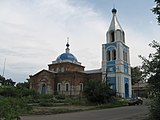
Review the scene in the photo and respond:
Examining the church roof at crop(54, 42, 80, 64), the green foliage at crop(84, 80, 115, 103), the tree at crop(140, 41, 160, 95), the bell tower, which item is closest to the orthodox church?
the bell tower

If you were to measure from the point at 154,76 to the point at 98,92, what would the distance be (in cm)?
2027

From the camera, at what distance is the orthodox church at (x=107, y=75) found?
5350 cm

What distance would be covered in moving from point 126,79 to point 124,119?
39727 millimetres

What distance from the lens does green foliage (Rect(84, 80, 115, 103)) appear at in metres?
34.3

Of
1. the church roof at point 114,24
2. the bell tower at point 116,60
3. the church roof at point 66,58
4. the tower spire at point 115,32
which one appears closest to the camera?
the bell tower at point 116,60

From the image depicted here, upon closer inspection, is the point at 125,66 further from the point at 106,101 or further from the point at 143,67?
the point at 143,67

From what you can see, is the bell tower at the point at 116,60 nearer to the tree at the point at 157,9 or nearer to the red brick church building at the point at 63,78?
the red brick church building at the point at 63,78

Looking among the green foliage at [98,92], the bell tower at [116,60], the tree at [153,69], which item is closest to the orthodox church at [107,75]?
the bell tower at [116,60]

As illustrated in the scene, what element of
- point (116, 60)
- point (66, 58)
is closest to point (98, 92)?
point (116, 60)

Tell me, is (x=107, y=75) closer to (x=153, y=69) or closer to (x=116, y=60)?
(x=116, y=60)

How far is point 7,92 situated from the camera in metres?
33.3

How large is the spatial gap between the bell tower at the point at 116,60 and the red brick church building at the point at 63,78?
9.54ft

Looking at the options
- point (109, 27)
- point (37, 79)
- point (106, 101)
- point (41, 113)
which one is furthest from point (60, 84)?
point (41, 113)

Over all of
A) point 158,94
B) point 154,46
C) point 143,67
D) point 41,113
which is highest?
point 154,46
